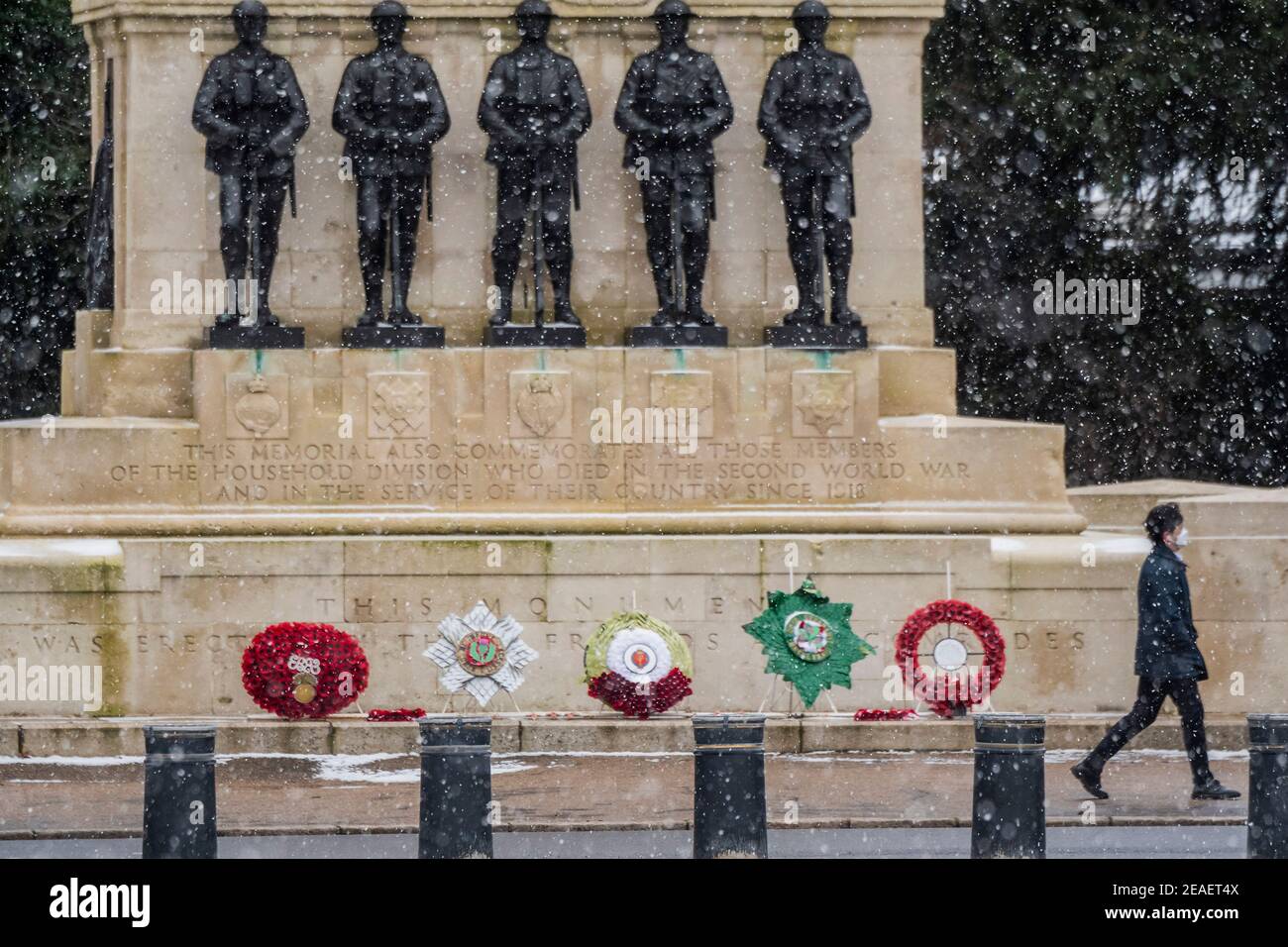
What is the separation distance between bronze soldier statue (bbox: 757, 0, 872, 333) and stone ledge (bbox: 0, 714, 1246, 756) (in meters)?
4.26

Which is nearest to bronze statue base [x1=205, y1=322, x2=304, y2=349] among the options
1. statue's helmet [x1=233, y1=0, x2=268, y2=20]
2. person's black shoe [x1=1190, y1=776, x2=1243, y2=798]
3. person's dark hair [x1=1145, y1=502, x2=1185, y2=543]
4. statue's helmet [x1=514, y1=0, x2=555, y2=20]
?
statue's helmet [x1=233, y1=0, x2=268, y2=20]

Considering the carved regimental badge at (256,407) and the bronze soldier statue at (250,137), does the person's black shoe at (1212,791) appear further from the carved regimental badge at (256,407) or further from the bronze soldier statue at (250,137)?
the bronze soldier statue at (250,137)

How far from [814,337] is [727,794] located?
9.72 m

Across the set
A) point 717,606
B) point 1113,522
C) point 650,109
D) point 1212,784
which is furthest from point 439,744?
point 1113,522

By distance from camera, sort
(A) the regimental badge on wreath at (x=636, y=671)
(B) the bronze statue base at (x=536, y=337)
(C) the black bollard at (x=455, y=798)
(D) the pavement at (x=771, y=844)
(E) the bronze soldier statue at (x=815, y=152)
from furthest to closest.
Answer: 1. (E) the bronze soldier statue at (x=815, y=152)
2. (B) the bronze statue base at (x=536, y=337)
3. (A) the regimental badge on wreath at (x=636, y=671)
4. (D) the pavement at (x=771, y=844)
5. (C) the black bollard at (x=455, y=798)

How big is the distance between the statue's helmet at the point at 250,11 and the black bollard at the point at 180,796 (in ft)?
35.7

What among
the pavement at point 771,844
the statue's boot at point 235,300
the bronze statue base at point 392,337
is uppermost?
the statue's boot at point 235,300

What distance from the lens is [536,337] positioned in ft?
86.6

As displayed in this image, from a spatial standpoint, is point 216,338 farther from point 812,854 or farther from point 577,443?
point 812,854

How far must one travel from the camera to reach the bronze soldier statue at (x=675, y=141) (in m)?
26.4

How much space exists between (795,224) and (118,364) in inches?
224

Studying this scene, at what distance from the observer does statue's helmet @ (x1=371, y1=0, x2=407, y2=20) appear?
2662 centimetres

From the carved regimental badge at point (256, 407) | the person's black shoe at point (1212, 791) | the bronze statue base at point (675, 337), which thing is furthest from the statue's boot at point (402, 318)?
the person's black shoe at point (1212, 791)

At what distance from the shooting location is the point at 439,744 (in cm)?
1717
